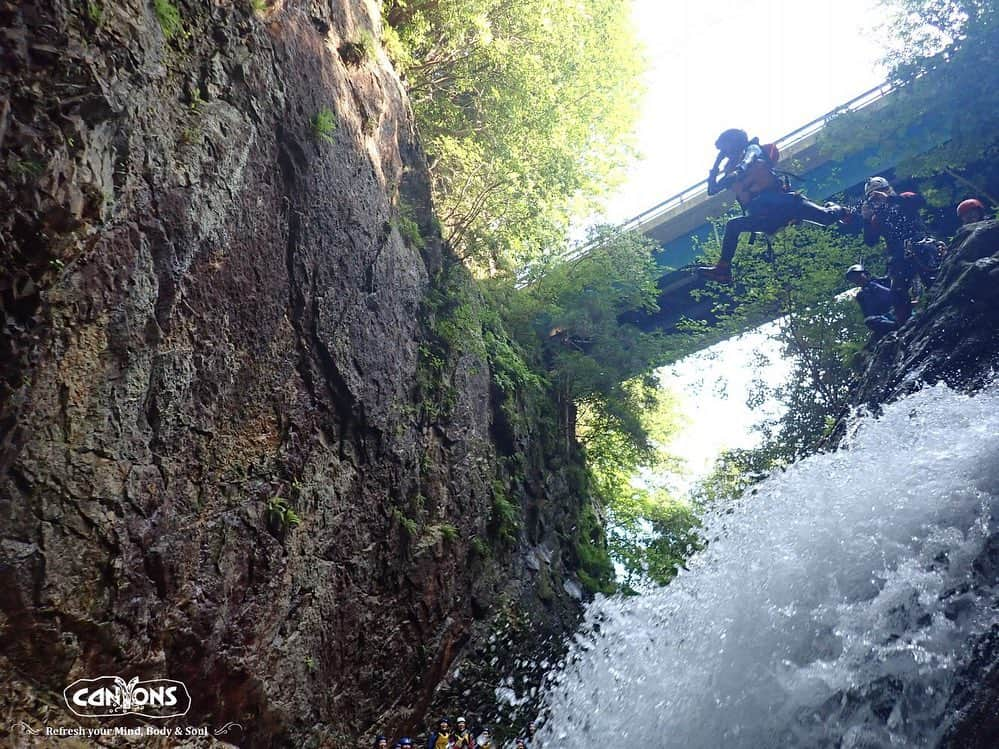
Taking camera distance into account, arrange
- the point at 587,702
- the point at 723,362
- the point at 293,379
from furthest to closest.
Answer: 1. the point at 723,362
2. the point at 587,702
3. the point at 293,379

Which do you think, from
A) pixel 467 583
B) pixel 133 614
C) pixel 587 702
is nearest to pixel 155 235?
pixel 133 614

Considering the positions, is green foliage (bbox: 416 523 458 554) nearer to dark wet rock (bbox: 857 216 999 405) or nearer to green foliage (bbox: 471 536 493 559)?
green foliage (bbox: 471 536 493 559)

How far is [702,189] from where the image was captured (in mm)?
16750

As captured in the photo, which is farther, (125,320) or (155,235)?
(155,235)

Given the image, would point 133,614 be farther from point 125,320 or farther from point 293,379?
point 293,379

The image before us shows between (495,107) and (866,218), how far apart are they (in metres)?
7.42

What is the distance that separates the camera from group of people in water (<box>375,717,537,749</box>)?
6.87 metres

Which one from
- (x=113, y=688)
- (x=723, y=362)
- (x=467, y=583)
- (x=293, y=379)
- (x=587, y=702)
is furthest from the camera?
(x=723, y=362)

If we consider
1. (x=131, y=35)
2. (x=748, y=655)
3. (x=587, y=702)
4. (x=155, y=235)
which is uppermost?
(x=131, y=35)

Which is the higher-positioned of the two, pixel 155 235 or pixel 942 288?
pixel 155 235

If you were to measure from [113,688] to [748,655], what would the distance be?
6459mm

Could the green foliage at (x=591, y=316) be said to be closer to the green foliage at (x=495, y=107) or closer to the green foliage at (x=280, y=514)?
the green foliage at (x=495, y=107)

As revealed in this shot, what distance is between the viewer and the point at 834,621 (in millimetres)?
6875

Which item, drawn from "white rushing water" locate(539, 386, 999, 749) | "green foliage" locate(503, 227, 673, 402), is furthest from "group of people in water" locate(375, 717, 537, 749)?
"green foliage" locate(503, 227, 673, 402)
